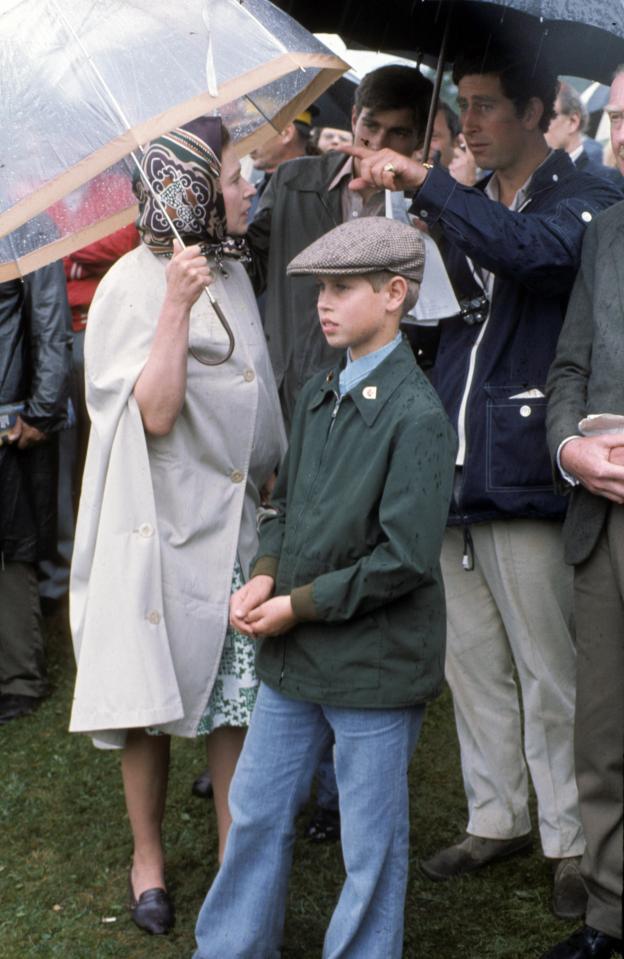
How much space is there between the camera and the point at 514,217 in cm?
367

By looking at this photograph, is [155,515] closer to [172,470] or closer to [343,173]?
[172,470]

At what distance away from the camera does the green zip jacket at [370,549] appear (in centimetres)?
310

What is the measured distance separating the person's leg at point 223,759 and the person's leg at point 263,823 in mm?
567

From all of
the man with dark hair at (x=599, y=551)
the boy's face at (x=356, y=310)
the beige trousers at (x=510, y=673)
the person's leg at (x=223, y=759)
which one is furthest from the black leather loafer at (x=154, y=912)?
the boy's face at (x=356, y=310)

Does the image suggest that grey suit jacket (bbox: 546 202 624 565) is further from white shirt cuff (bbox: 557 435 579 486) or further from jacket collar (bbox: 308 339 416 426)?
jacket collar (bbox: 308 339 416 426)

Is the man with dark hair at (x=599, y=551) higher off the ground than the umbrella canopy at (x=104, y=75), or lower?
lower

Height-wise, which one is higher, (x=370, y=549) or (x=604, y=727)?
(x=370, y=549)

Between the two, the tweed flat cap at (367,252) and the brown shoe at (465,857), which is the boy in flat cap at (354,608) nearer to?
the tweed flat cap at (367,252)

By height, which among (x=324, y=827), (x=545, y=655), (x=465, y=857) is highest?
(x=545, y=655)

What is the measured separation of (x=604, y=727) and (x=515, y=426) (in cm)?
86

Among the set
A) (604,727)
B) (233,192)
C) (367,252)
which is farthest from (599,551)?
(233,192)

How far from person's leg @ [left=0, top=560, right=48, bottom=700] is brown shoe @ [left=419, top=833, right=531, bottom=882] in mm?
2271

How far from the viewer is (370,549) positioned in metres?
→ 3.19

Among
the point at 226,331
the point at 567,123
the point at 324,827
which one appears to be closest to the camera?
the point at 226,331
